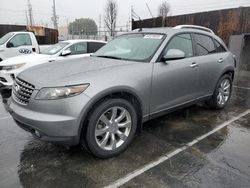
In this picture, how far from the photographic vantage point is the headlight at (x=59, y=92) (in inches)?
112

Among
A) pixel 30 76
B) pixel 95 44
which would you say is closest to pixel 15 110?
pixel 30 76

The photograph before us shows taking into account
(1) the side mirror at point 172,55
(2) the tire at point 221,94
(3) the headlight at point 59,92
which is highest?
(1) the side mirror at point 172,55

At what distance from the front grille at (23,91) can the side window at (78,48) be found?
185 inches

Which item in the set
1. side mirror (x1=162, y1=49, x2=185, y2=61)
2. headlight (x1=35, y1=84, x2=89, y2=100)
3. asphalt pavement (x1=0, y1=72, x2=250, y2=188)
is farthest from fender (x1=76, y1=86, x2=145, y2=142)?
side mirror (x1=162, y1=49, x2=185, y2=61)

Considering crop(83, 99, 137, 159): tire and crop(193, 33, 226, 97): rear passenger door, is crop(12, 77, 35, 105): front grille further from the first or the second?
crop(193, 33, 226, 97): rear passenger door

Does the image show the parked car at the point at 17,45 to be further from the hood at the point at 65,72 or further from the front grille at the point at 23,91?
the front grille at the point at 23,91

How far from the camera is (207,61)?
4652 millimetres

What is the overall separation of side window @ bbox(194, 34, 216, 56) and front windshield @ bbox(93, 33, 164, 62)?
3.14 feet

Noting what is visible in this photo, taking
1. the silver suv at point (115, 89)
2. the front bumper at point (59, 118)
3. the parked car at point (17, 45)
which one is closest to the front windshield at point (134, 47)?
the silver suv at point (115, 89)

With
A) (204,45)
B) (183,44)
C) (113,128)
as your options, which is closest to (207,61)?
(204,45)

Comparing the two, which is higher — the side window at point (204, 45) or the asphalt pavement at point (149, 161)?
the side window at point (204, 45)

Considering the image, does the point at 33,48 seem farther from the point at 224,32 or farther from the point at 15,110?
the point at 224,32

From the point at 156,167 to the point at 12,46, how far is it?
9.02 m

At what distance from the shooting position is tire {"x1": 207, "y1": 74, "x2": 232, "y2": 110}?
5137mm
